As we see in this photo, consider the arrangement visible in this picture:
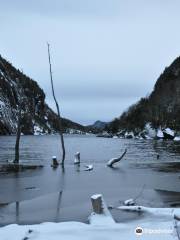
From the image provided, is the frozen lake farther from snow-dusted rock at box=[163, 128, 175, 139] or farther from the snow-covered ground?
snow-dusted rock at box=[163, 128, 175, 139]

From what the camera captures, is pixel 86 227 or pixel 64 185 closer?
pixel 86 227

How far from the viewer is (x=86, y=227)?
476 inches

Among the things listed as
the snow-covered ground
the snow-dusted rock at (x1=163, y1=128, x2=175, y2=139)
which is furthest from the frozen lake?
the snow-dusted rock at (x1=163, y1=128, x2=175, y2=139)

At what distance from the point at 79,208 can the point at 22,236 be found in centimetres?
523

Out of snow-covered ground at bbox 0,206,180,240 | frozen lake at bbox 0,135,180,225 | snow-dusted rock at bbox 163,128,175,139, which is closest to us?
snow-covered ground at bbox 0,206,180,240

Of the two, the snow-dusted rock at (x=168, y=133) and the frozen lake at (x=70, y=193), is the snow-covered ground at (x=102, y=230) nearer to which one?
the frozen lake at (x=70, y=193)

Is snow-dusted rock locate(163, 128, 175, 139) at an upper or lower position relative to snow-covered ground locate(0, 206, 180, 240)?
upper

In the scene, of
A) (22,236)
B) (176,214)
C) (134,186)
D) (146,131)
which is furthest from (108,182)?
(146,131)

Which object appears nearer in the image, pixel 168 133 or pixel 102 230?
pixel 102 230

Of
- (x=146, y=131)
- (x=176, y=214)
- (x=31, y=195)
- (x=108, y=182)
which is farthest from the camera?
(x=146, y=131)

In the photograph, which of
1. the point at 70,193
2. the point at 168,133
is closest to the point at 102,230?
the point at 70,193

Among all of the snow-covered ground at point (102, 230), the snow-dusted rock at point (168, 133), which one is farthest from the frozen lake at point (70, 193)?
the snow-dusted rock at point (168, 133)

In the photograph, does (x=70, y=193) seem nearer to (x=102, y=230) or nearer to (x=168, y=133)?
(x=102, y=230)

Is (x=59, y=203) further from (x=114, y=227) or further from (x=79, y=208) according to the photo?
(x=114, y=227)
